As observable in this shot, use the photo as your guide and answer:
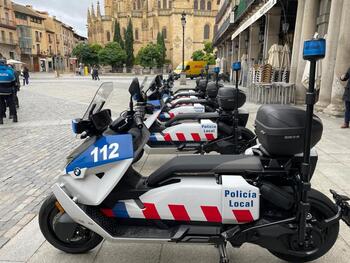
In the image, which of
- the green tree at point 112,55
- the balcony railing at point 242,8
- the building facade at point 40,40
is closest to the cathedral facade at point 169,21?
the green tree at point 112,55

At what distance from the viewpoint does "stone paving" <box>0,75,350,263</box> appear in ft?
8.55

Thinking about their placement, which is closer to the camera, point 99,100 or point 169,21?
point 99,100

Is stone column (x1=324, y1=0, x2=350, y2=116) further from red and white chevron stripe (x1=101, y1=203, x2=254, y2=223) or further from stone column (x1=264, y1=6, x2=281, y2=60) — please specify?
red and white chevron stripe (x1=101, y1=203, x2=254, y2=223)

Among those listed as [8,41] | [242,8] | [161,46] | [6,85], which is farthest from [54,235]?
[161,46]

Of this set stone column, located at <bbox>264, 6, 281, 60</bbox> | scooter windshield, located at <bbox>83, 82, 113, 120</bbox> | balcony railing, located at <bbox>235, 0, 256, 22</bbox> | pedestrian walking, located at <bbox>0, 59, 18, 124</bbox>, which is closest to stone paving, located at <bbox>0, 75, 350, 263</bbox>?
scooter windshield, located at <bbox>83, 82, 113, 120</bbox>

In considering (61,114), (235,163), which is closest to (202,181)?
(235,163)

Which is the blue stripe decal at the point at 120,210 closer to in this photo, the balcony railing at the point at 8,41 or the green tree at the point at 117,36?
the balcony railing at the point at 8,41

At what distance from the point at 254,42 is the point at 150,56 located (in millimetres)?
53192

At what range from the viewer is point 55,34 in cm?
8412

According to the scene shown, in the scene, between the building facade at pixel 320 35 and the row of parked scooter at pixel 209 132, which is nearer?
the row of parked scooter at pixel 209 132

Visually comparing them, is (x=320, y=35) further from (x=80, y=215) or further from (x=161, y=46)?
(x=161, y=46)

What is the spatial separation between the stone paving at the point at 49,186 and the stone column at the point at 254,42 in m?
11.3

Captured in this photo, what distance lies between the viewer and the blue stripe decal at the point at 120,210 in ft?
7.88

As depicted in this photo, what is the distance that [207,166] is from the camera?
2271 millimetres
